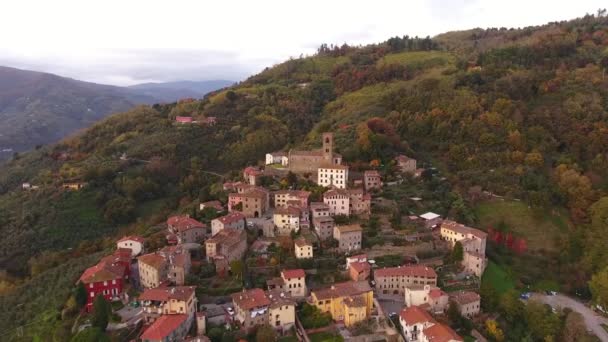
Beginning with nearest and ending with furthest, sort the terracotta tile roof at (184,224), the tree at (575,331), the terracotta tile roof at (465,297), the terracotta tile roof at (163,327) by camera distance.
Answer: the terracotta tile roof at (163,327)
the terracotta tile roof at (465,297)
the tree at (575,331)
the terracotta tile roof at (184,224)

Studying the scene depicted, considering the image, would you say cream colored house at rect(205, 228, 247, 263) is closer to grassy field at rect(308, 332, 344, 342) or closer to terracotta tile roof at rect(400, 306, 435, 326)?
grassy field at rect(308, 332, 344, 342)

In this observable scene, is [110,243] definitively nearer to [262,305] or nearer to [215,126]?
[262,305]

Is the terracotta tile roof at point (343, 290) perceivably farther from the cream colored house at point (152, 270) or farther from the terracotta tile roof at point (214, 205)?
the terracotta tile roof at point (214, 205)

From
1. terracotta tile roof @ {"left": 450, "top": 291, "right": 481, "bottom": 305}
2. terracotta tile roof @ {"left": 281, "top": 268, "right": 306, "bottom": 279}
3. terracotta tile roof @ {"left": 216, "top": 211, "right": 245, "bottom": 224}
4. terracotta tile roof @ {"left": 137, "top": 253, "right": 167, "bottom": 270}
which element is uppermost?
terracotta tile roof @ {"left": 216, "top": 211, "right": 245, "bottom": 224}

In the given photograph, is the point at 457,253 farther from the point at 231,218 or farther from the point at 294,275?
the point at 231,218

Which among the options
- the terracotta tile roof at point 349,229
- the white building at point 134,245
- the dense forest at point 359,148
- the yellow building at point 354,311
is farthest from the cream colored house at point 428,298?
the white building at point 134,245

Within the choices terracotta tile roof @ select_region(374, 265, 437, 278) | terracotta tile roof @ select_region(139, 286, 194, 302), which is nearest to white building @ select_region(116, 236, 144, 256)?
terracotta tile roof @ select_region(139, 286, 194, 302)

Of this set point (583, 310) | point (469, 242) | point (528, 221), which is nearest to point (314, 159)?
point (469, 242)
